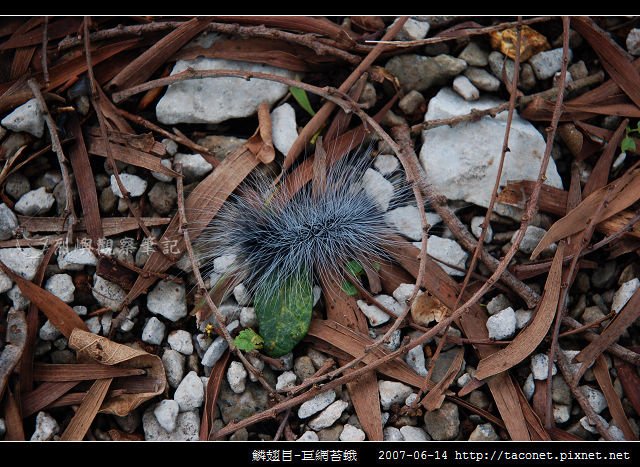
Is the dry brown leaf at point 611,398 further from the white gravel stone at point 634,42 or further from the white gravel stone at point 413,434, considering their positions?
the white gravel stone at point 634,42

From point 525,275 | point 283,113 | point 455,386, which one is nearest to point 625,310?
point 525,275

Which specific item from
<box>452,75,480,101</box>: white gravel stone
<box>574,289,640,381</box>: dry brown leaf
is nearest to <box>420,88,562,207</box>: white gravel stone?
<box>452,75,480,101</box>: white gravel stone

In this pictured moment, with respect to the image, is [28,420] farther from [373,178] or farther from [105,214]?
[373,178]

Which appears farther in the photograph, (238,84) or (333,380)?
(238,84)

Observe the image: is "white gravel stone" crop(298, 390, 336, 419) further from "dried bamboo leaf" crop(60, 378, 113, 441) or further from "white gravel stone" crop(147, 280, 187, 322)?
"dried bamboo leaf" crop(60, 378, 113, 441)

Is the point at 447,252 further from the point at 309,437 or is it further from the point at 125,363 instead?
the point at 125,363

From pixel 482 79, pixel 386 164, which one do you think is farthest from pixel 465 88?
pixel 386 164
